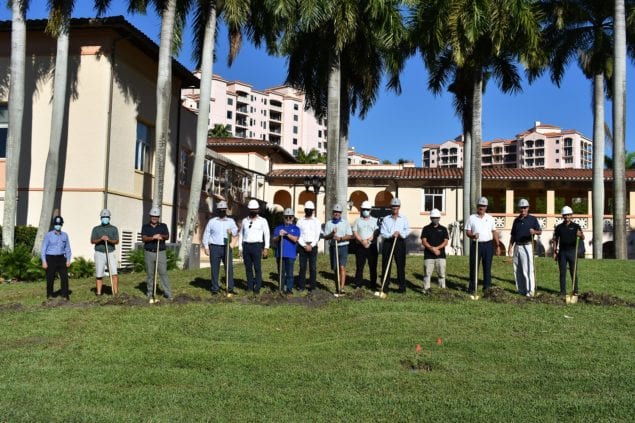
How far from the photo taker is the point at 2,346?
8.14 metres

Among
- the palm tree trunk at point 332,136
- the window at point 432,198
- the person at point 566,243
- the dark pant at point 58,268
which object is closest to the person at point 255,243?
the dark pant at point 58,268

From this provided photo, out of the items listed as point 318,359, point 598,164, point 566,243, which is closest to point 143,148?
point 566,243

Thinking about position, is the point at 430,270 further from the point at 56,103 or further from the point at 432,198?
the point at 432,198

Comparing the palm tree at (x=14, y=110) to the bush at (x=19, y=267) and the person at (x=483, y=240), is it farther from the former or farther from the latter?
the person at (x=483, y=240)

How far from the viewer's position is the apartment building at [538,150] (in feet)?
403

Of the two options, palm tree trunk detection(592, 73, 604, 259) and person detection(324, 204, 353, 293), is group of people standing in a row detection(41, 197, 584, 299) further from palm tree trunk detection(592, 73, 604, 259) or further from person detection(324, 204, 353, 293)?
palm tree trunk detection(592, 73, 604, 259)

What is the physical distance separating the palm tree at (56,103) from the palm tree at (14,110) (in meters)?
0.72

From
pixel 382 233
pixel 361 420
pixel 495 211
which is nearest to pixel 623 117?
pixel 382 233

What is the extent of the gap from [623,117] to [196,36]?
16.2m

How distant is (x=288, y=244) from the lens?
1212 centimetres

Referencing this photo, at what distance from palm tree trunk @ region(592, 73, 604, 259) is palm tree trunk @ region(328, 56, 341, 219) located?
10908mm

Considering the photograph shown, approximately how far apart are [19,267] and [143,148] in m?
6.99

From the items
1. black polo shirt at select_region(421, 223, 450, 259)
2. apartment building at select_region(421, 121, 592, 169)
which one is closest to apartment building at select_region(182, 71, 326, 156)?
apartment building at select_region(421, 121, 592, 169)

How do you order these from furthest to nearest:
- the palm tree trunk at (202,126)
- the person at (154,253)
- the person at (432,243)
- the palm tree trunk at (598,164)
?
the palm tree trunk at (598,164) → the palm tree trunk at (202,126) → the person at (432,243) → the person at (154,253)
